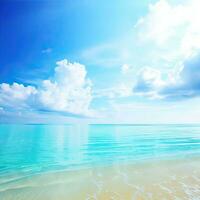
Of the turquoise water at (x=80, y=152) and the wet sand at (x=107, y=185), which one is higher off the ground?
the turquoise water at (x=80, y=152)

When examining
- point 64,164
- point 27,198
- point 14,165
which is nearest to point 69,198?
point 27,198

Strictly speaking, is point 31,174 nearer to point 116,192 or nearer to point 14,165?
point 14,165

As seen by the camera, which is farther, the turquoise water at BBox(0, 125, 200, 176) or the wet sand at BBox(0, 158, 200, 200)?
the turquoise water at BBox(0, 125, 200, 176)

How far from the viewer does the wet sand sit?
26.0 feet

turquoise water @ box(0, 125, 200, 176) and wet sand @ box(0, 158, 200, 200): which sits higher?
turquoise water @ box(0, 125, 200, 176)

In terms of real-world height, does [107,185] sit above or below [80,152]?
below

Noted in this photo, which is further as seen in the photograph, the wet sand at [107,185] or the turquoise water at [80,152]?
the turquoise water at [80,152]

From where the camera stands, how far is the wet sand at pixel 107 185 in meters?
7.93

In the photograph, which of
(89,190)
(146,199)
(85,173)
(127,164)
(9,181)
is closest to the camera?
(146,199)

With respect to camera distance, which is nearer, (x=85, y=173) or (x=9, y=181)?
(x=9, y=181)

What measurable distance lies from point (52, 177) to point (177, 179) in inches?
307

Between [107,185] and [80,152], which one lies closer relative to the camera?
[107,185]

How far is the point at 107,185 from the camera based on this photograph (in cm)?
941

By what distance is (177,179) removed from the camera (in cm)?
1002
